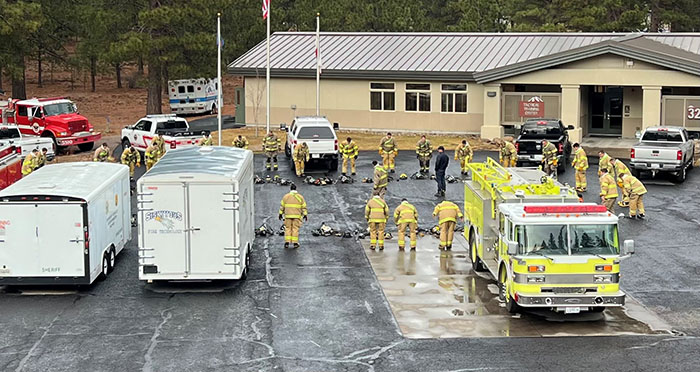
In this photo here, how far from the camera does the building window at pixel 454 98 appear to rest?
47031mm

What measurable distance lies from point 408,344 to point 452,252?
7.60 m

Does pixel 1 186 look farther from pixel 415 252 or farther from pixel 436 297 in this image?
pixel 436 297

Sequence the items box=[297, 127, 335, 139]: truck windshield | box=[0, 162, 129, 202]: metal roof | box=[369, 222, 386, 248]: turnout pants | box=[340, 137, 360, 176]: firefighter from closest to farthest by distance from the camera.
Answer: box=[0, 162, 129, 202]: metal roof < box=[369, 222, 386, 248]: turnout pants < box=[340, 137, 360, 176]: firefighter < box=[297, 127, 335, 139]: truck windshield

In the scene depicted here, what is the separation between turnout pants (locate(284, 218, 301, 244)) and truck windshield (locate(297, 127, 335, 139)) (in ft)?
39.2

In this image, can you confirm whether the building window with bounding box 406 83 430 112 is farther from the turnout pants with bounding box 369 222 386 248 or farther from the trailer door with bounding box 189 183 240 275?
the trailer door with bounding box 189 183 240 275

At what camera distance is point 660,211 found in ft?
95.2

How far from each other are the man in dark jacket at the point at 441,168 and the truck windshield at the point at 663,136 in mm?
8268

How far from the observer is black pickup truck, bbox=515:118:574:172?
36094 millimetres

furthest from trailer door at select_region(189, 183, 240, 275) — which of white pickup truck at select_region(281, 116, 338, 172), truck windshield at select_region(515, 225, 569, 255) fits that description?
white pickup truck at select_region(281, 116, 338, 172)

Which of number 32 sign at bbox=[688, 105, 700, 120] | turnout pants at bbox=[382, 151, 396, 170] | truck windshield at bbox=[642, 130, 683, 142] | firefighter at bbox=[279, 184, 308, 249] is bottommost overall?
firefighter at bbox=[279, 184, 308, 249]

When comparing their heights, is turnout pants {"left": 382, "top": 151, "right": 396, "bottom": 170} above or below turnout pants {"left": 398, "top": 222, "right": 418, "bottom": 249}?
above

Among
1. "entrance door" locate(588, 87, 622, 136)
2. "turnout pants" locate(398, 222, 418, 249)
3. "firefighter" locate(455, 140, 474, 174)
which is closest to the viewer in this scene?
"turnout pants" locate(398, 222, 418, 249)

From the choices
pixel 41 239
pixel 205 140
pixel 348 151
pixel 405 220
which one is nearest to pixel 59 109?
pixel 205 140

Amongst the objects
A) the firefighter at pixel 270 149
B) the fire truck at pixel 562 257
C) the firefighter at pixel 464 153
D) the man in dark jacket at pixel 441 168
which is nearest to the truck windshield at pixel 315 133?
the firefighter at pixel 270 149
